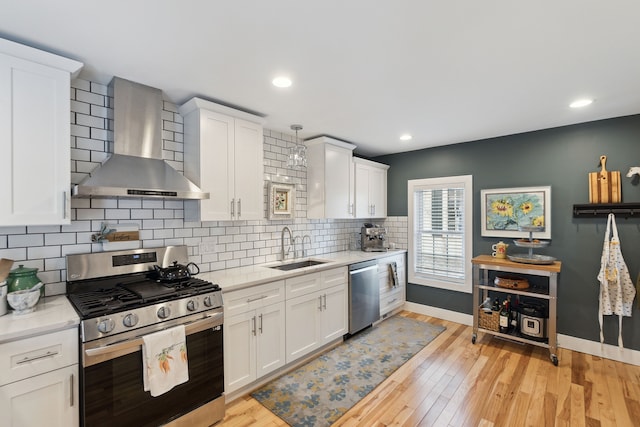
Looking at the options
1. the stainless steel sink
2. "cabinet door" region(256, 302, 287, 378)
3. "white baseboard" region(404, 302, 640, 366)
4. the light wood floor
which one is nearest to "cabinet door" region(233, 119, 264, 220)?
the stainless steel sink

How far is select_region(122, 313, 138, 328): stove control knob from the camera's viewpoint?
5.62 ft

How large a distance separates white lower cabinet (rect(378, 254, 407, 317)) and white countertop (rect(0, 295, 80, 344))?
3152 millimetres

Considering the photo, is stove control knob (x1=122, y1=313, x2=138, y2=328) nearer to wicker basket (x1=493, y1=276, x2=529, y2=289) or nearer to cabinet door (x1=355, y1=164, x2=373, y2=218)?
cabinet door (x1=355, y1=164, x2=373, y2=218)

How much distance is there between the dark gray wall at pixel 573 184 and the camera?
3.00 m

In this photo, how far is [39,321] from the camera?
158 centimetres

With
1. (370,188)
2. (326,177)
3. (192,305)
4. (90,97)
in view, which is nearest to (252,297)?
(192,305)

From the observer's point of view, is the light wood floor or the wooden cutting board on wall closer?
the light wood floor

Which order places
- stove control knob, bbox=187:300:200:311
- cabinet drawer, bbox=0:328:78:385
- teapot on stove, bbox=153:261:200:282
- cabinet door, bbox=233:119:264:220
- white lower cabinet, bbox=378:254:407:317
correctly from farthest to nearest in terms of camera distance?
white lower cabinet, bbox=378:254:407:317, cabinet door, bbox=233:119:264:220, teapot on stove, bbox=153:261:200:282, stove control knob, bbox=187:300:200:311, cabinet drawer, bbox=0:328:78:385

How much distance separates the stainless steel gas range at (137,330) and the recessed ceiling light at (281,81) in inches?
61.4

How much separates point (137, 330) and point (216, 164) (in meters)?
1.40

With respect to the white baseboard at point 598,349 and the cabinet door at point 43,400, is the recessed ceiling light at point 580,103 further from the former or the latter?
the cabinet door at point 43,400

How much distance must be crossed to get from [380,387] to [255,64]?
2700 millimetres

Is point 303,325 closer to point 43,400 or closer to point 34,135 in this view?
point 43,400

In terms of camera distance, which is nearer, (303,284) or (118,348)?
(118,348)
